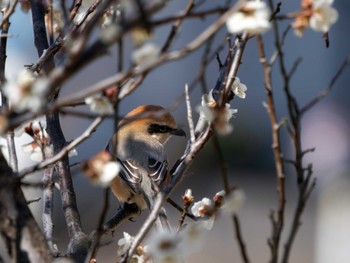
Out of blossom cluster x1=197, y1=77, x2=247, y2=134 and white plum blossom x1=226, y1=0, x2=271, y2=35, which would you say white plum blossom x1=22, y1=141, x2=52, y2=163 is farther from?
white plum blossom x1=226, y1=0, x2=271, y2=35

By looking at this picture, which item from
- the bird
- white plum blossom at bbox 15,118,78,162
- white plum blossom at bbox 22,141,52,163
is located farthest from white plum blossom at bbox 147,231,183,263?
the bird

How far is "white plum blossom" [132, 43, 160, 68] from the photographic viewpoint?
157 cm

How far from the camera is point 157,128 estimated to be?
5172 mm

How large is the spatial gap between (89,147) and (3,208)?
337 inches

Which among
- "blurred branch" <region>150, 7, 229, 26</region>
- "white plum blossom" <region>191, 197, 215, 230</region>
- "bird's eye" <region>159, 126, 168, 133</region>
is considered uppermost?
→ "bird's eye" <region>159, 126, 168, 133</region>

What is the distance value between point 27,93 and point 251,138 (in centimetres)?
1203

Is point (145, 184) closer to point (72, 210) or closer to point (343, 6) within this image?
point (72, 210)

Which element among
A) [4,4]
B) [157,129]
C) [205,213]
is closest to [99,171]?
[205,213]

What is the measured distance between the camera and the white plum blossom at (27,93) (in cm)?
152

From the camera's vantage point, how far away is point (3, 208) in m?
1.92

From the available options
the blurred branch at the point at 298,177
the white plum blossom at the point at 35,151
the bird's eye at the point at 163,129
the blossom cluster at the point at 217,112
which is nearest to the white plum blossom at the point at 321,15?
the blurred branch at the point at 298,177

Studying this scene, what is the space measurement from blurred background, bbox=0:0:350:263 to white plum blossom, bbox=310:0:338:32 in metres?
7.22

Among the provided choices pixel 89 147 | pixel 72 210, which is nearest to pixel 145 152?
pixel 72 210

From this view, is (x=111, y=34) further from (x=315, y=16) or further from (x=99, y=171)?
(x=315, y=16)
